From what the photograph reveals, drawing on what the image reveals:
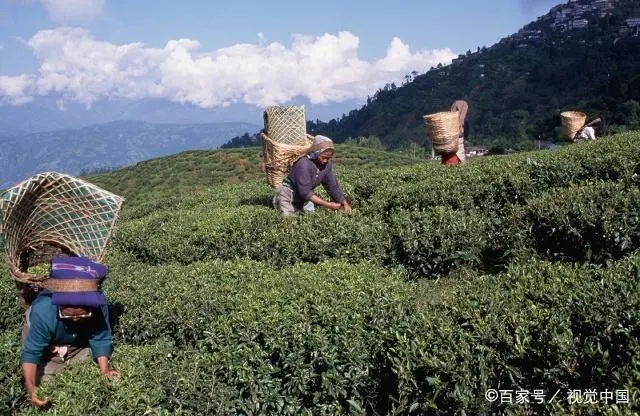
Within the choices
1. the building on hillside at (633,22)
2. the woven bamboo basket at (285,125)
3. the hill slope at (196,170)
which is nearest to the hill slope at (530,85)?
the building on hillside at (633,22)

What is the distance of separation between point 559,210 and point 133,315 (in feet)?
15.2

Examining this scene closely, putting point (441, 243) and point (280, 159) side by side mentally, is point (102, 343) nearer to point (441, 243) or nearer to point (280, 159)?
point (441, 243)

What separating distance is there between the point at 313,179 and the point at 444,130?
323 cm

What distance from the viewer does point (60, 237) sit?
242 inches

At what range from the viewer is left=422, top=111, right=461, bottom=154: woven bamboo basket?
10000mm

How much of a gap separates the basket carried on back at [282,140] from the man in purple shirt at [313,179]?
86cm

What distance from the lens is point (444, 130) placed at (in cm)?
1005

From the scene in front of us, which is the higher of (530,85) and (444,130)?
(530,85)

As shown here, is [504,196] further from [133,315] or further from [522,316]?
[133,315]

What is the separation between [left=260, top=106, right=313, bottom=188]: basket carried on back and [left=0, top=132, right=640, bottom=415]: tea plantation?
3.08 feet

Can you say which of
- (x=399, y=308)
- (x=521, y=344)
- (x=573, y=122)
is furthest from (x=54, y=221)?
(x=573, y=122)

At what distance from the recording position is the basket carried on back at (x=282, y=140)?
930 cm

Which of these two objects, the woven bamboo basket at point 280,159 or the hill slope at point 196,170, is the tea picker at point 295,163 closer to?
the woven bamboo basket at point 280,159

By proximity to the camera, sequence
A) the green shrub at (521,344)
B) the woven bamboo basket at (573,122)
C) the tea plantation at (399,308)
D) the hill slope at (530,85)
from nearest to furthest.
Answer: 1. the green shrub at (521,344)
2. the tea plantation at (399,308)
3. the woven bamboo basket at (573,122)
4. the hill slope at (530,85)
